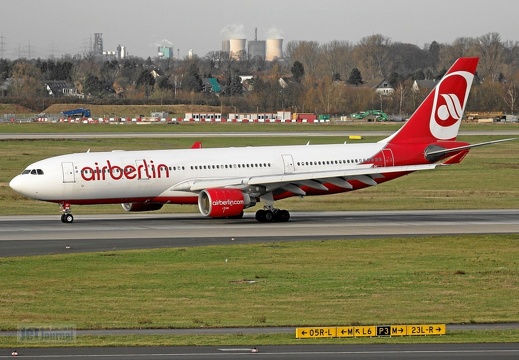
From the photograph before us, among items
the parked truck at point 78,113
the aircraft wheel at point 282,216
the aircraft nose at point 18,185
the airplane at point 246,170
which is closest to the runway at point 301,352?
the airplane at point 246,170

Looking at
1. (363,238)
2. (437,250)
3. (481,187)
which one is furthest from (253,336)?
(481,187)

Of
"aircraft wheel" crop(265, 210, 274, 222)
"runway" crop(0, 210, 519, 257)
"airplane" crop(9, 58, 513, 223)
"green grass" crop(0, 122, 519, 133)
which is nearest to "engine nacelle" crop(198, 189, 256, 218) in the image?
"airplane" crop(9, 58, 513, 223)

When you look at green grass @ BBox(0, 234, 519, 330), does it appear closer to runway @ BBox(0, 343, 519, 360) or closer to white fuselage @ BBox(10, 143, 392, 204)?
runway @ BBox(0, 343, 519, 360)

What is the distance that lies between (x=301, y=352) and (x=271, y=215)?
30.4 meters

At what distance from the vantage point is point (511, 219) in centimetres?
5228

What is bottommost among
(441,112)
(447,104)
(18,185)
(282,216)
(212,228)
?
(212,228)

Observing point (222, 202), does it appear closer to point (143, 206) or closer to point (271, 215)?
point (271, 215)

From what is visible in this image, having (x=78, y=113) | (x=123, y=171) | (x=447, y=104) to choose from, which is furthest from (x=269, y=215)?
(x=78, y=113)

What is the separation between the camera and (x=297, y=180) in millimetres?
50594

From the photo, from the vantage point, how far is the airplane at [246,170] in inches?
1941

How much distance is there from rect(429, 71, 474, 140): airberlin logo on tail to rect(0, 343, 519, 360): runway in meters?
34.2

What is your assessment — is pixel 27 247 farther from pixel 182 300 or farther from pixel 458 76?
pixel 458 76

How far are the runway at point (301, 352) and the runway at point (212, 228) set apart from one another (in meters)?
18.2

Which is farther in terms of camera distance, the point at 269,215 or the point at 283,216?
the point at 283,216
